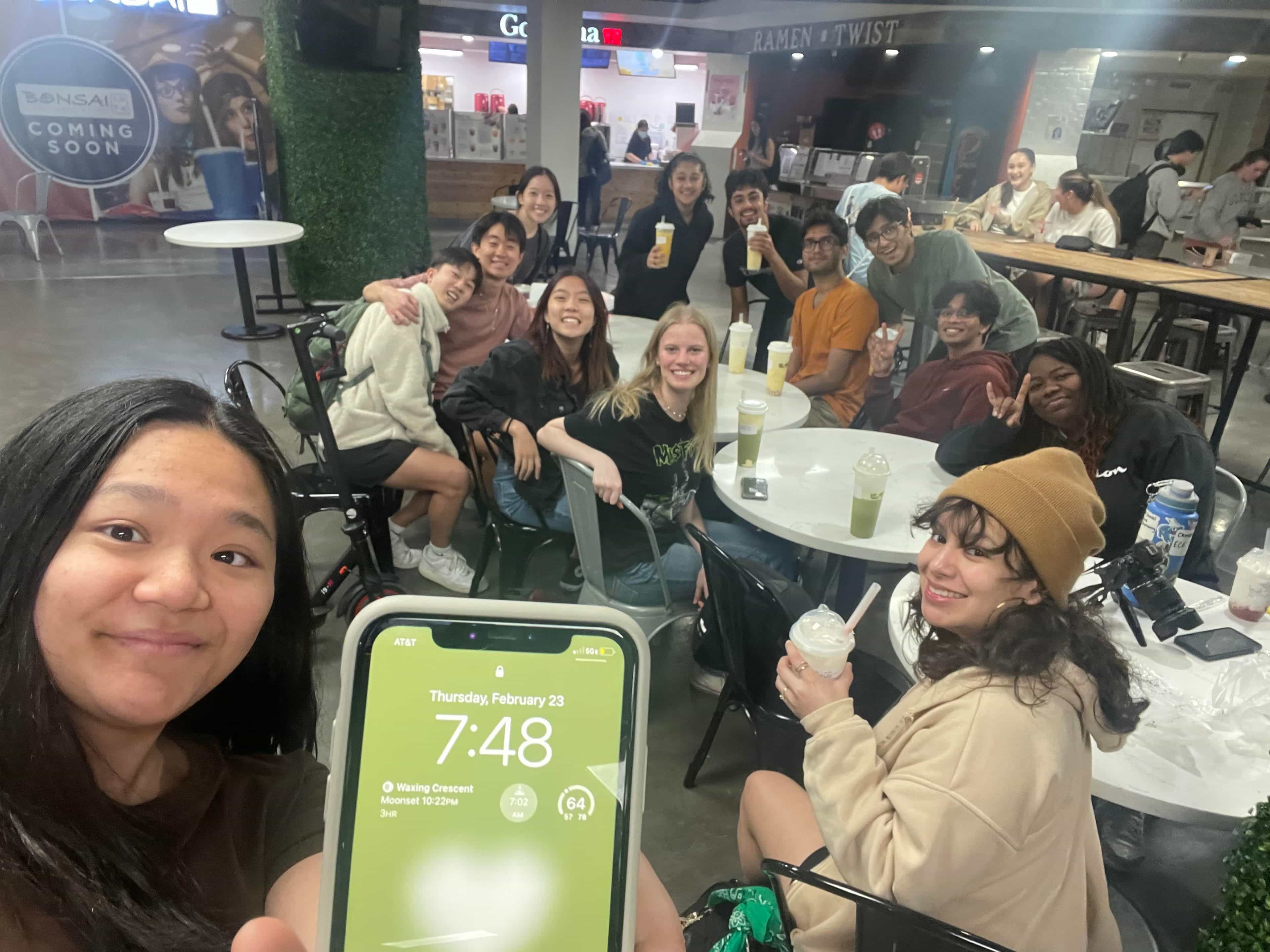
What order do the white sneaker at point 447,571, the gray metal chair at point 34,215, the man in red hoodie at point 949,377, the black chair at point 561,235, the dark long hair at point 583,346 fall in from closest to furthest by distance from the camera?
the dark long hair at point 583,346 < the man in red hoodie at point 949,377 < the white sneaker at point 447,571 < the black chair at point 561,235 < the gray metal chair at point 34,215

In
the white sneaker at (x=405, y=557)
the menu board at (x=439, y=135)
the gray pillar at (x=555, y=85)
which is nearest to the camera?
the white sneaker at (x=405, y=557)

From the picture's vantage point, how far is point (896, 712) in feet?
4.08

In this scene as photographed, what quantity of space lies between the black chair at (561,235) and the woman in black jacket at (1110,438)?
4.61m

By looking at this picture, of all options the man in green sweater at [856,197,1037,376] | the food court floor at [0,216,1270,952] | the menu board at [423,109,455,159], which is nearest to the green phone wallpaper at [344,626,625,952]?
the food court floor at [0,216,1270,952]

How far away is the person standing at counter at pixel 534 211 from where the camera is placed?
156 inches

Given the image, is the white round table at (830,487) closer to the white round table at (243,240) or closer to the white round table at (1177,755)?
the white round table at (1177,755)

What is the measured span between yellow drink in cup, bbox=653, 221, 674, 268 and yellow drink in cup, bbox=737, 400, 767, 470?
1776 mm

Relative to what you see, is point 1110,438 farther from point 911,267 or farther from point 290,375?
point 290,375

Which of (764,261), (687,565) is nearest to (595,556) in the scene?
(687,565)

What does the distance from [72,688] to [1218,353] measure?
21.9 ft

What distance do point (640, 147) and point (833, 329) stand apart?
10169 mm

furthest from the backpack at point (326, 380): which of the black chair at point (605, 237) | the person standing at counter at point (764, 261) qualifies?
the black chair at point (605, 237)

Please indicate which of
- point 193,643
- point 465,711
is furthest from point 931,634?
point 193,643

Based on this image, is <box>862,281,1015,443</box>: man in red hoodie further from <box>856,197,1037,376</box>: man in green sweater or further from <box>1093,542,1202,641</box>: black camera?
<box>1093,542,1202,641</box>: black camera
